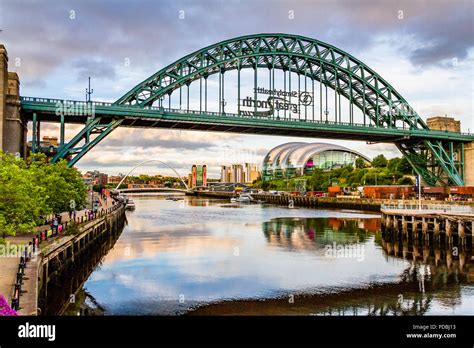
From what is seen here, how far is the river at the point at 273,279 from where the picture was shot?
18.3 meters

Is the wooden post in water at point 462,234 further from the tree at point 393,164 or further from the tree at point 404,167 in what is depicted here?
the tree at point 393,164

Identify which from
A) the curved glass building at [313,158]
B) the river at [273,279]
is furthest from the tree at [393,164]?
the river at [273,279]

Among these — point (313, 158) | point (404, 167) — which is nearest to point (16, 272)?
point (404, 167)

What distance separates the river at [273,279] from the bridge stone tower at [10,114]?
11720 millimetres

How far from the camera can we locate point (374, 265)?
27188 millimetres

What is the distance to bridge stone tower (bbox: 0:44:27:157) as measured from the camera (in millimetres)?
34281

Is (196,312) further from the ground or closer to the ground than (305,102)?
closer to the ground

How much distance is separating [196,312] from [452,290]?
11965 millimetres

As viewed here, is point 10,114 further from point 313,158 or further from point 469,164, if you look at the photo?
point 313,158

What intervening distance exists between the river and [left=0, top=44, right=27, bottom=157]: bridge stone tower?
38.5 feet

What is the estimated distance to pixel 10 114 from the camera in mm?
36938

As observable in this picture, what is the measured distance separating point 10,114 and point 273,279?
2657cm

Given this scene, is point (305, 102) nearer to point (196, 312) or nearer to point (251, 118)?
point (251, 118)
